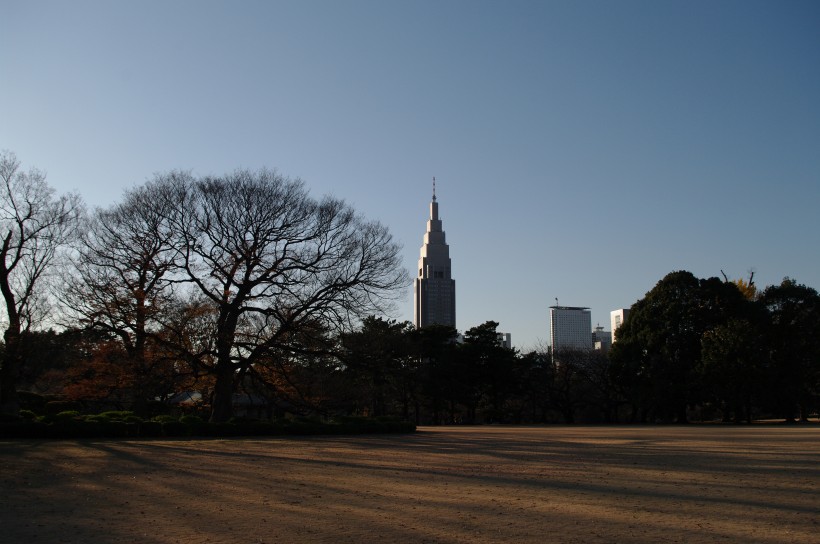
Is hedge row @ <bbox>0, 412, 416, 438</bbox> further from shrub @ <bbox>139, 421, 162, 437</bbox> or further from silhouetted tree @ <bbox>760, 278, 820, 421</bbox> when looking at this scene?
silhouetted tree @ <bbox>760, 278, 820, 421</bbox>

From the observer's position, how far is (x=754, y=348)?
42.2 meters

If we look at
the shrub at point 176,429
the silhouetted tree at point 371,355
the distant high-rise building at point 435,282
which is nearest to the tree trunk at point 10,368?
the shrub at point 176,429

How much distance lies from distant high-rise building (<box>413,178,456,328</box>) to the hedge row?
82202mm

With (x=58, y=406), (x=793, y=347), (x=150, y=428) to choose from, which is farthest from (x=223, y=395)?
(x=793, y=347)

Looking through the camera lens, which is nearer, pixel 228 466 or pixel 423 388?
pixel 228 466

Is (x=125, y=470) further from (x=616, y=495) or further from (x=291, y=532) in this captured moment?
(x=616, y=495)

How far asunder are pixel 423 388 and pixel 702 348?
19917mm

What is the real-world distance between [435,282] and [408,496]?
103 metres

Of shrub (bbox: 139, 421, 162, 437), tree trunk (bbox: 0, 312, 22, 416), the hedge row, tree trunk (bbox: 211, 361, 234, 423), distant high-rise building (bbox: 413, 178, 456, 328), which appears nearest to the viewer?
the hedge row

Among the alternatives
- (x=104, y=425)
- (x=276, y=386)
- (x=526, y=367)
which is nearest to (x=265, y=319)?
(x=276, y=386)

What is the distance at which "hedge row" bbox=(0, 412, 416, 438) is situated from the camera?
23.6 metres

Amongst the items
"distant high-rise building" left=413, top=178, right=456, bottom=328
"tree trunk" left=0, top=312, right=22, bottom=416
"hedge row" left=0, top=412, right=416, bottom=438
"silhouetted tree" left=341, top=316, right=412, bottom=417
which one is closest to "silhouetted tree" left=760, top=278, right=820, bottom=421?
"silhouetted tree" left=341, top=316, right=412, bottom=417

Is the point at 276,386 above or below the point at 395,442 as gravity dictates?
above

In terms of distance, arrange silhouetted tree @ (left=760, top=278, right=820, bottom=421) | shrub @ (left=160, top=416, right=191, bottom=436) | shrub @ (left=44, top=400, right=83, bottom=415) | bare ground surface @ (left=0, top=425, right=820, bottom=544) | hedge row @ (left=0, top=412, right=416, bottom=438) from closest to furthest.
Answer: bare ground surface @ (left=0, top=425, right=820, bottom=544) < hedge row @ (left=0, top=412, right=416, bottom=438) < shrub @ (left=160, top=416, right=191, bottom=436) < shrub @ (left=44, top=400, right=83, bottom=415) < silhouetted tree @ (left=760, top=278, right=820, bottom=421)
